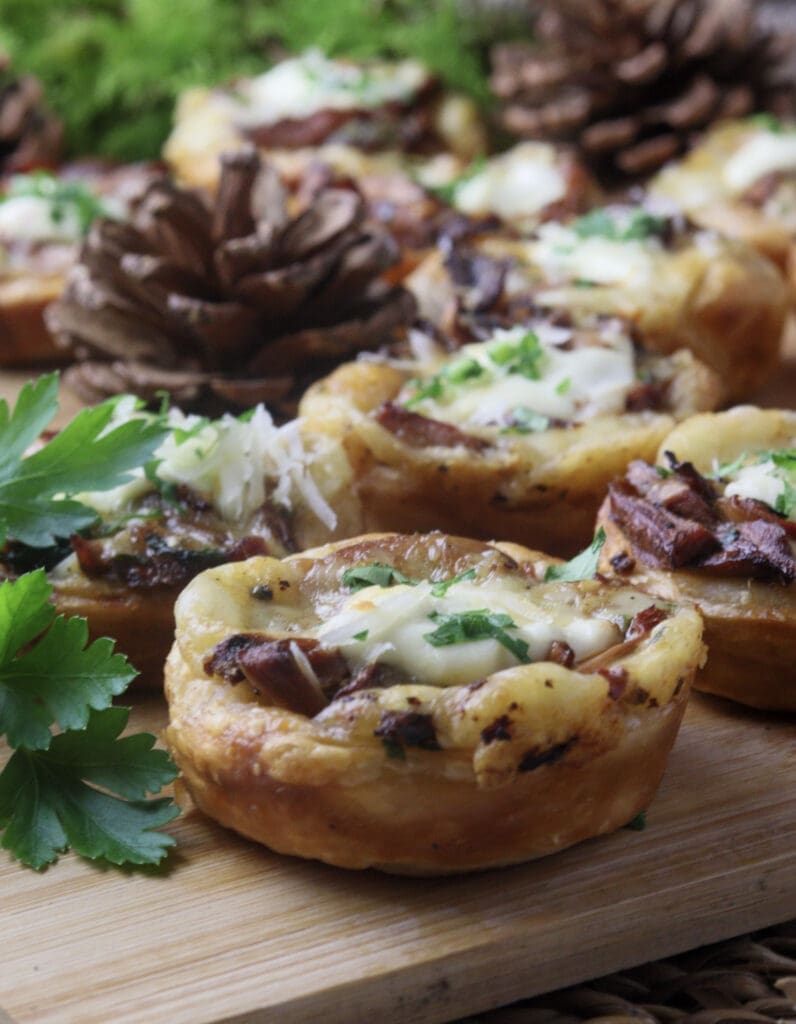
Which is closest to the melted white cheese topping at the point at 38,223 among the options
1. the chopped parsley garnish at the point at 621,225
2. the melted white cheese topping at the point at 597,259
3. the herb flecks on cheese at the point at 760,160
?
the melted white cheese topping at the point at 597,259

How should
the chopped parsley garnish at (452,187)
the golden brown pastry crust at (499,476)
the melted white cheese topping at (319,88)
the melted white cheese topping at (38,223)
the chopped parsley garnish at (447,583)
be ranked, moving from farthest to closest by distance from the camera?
the melted white cheese topping at (319,88) < the chopped parsley garnish at (452,187) < the melted white cheese topping at (38,223) < the golden brown pastry crust at (499,476) < the chopped parsley garnish at (447,583)

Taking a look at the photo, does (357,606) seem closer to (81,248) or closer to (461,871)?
(461,871)

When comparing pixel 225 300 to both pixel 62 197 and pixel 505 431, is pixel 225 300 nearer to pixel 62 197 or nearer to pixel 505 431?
pixel 505 431

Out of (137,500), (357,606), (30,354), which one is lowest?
(30,354)

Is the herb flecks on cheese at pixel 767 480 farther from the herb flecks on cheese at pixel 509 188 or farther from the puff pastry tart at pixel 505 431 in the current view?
the herb flecks on cheese at pixel 509 188

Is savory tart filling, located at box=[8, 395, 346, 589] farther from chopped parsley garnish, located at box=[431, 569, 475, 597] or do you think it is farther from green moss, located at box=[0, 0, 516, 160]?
green moss, located at box=[0, 0, 516, 160]

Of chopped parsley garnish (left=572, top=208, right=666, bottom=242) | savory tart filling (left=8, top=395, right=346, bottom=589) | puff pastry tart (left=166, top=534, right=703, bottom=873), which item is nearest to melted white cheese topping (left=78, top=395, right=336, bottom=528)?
savory tart filling (left=8, top=395, right=346, bottom=589)

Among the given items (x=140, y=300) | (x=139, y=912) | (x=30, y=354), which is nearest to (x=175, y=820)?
(x=139, y=912)
